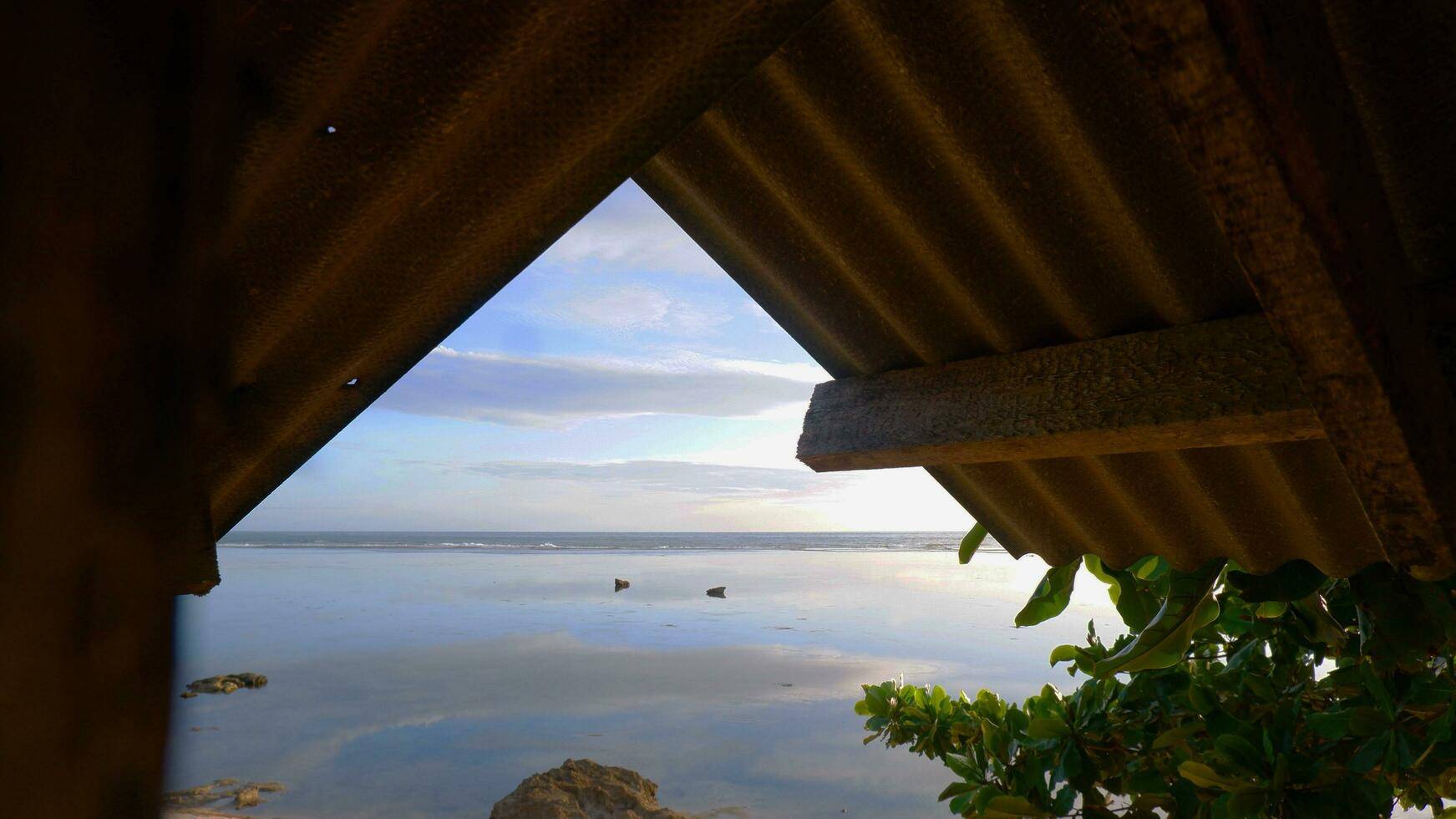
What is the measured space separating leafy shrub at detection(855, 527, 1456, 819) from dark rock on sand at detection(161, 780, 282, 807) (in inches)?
213

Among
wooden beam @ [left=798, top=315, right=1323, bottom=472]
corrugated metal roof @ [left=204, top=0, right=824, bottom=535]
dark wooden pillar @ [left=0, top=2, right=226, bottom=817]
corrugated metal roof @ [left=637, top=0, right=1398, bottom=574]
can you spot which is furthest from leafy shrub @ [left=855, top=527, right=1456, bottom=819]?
dark wooden pillar @ [left=0, top=2, right=226, bottom=817]

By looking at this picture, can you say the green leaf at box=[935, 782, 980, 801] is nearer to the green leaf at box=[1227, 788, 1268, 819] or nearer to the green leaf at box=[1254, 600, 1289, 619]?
the green leaf at box=[1227, 788, 1268, 819]

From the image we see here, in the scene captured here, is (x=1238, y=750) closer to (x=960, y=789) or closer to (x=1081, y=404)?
(x=960, y=789)

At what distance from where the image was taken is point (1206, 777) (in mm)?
2336

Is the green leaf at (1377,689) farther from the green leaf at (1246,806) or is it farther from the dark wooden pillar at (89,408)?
the dark wooden pillar at (89,408)

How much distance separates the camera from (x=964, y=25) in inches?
55.7

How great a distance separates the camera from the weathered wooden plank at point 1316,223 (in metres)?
0.73

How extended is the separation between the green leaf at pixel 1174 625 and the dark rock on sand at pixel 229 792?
21.0 ft

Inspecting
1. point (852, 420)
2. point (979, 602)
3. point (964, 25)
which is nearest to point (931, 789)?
point (852, 420)

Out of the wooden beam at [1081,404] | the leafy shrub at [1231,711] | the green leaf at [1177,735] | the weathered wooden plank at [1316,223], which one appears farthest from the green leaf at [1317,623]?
the weathered wooden plank at [1316,223]

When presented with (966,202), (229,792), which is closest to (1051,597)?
(966,202)

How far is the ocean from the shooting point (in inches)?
261

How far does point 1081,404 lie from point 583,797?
523cm

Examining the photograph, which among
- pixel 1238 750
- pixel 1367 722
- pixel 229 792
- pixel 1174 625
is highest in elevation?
pixel 1174 625
